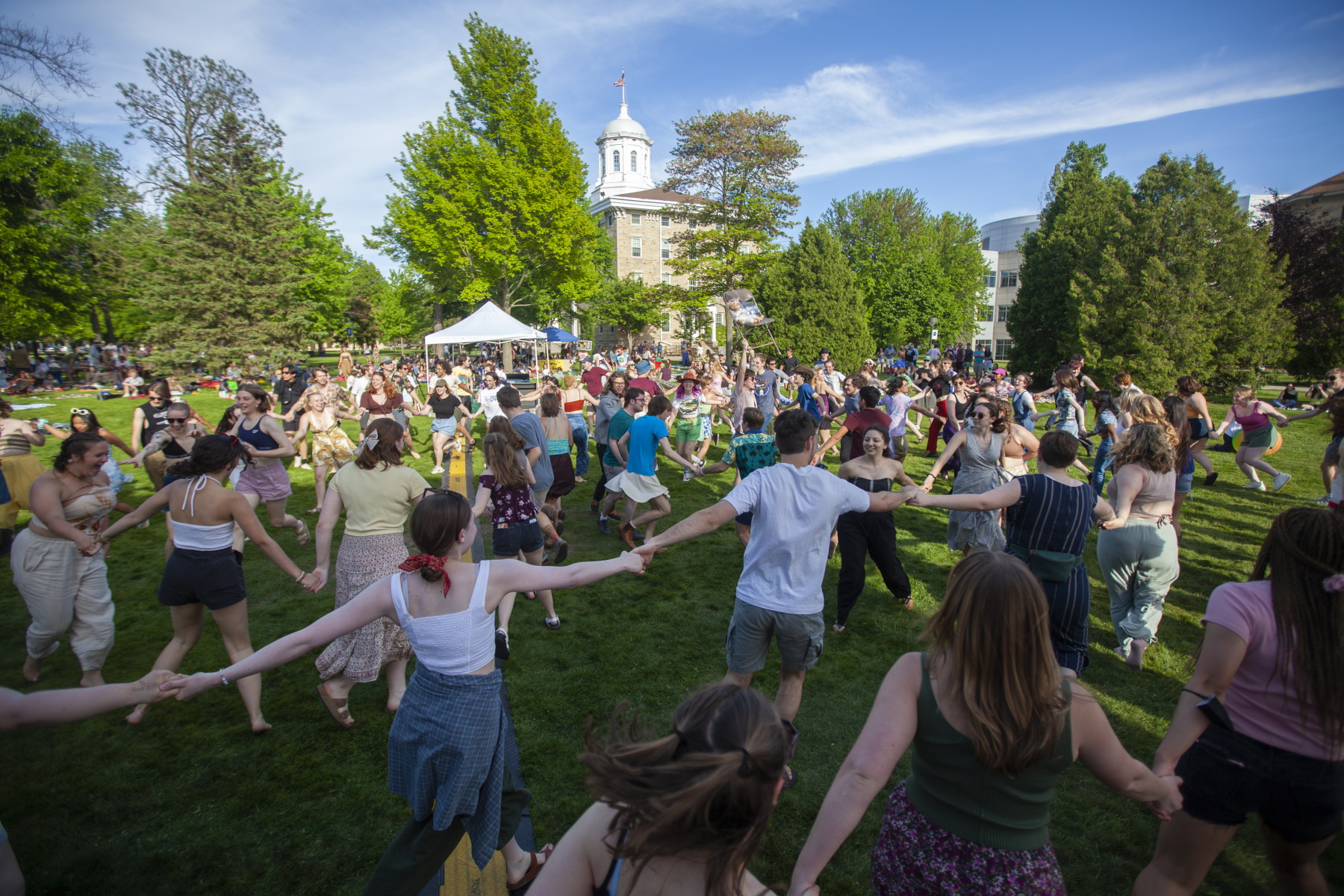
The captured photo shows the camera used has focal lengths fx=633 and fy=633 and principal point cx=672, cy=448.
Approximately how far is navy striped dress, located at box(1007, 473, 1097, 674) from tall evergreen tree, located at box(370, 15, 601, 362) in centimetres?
3440

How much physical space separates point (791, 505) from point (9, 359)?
145 feet

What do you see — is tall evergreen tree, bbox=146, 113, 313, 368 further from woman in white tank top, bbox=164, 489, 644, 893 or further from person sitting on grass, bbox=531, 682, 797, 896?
person sitting on grass, bbox=531, 682, 797, 896

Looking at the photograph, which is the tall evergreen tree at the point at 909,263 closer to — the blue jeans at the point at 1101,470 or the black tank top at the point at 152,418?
the blue jeans at the point at 1101,470

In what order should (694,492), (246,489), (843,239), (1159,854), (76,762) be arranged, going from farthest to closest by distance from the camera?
(843,239) < (694,492) < (246,489) < (76,762) < (1159,854)

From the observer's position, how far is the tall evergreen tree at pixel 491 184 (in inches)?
1339

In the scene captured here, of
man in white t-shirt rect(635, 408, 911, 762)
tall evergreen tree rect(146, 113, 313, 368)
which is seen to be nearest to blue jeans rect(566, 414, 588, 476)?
man in white t-shirt rect(635, 408, 911, 762)

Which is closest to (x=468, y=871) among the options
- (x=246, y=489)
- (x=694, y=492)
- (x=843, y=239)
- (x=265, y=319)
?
(x=246, y=489)

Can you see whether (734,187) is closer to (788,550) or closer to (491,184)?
(491,184)

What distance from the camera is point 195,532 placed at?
4.16 m

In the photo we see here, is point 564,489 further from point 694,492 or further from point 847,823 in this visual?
point 847,823

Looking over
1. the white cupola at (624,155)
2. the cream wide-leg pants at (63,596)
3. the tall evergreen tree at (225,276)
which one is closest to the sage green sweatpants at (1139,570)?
the cream wide-leg pants at (63,596)

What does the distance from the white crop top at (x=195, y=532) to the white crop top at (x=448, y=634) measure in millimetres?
2324

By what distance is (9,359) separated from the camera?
104 feet

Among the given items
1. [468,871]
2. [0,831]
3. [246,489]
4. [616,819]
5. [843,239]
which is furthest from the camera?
[843,239]
